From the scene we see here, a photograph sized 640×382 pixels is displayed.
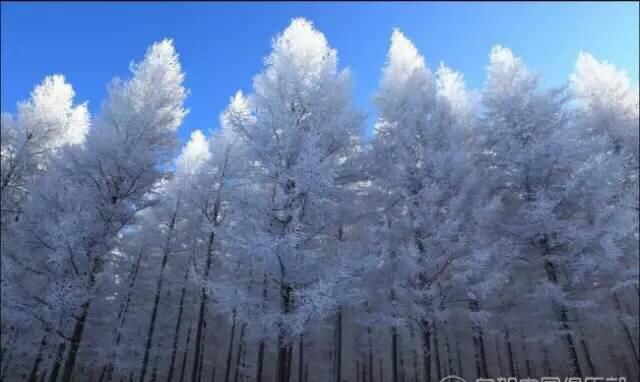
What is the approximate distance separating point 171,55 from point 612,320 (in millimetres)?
15857

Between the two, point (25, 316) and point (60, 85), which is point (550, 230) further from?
point (60, 85)

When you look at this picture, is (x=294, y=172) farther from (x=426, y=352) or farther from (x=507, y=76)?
(x=507, y=76)

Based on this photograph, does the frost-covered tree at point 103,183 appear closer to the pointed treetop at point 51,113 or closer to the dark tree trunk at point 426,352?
the pointed treetop at point 51,113

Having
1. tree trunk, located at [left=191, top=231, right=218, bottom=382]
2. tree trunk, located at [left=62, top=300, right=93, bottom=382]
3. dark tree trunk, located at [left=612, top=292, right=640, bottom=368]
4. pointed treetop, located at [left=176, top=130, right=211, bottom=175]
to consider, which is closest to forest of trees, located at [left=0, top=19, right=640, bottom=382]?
tree trunk, located at [left=62, top=300, right=93, bottom=382]

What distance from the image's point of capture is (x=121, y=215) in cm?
1056

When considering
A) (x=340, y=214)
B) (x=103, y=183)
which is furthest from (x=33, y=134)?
(x=340, y=214)

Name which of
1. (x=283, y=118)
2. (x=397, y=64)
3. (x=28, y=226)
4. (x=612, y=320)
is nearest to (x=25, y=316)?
(x=28, y=226)

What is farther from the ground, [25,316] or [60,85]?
[60,85]

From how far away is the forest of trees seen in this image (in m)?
8.45

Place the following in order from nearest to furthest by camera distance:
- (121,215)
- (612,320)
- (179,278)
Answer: (612,320), (121,215), (179,278)

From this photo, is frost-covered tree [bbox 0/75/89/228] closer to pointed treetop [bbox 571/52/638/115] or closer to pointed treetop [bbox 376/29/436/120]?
pointed treetop [bbox 376/29/436/120]

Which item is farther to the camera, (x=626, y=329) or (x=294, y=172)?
(x=626, y=329)

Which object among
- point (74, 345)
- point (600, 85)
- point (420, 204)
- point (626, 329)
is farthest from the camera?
→ point (600, 85)

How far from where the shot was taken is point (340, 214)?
9617mm
